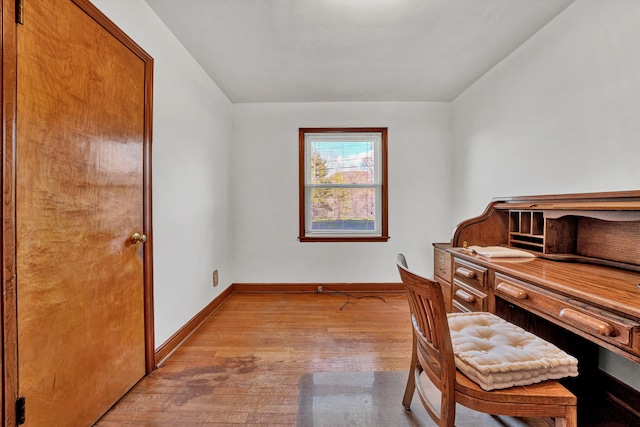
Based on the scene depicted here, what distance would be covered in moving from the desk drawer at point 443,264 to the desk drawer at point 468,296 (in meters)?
0.11

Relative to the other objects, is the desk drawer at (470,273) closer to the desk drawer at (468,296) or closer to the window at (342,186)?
the desk drawer at (468,296)

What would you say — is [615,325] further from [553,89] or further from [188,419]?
[188,419]

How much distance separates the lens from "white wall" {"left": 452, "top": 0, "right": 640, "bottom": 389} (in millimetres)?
1407

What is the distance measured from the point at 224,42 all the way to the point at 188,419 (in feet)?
8.12

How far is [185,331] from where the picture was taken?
2158 millimetres

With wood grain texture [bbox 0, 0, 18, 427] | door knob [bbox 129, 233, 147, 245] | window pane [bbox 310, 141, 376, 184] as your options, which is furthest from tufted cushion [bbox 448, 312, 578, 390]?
window pane [bbox 310, 141, 376, 184]

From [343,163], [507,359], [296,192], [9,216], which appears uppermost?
[343,163]

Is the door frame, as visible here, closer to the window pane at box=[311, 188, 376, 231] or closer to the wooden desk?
the wooden desk

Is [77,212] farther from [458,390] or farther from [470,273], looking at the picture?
[470,273]

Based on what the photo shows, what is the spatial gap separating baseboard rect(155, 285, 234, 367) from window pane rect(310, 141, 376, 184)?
1.73m

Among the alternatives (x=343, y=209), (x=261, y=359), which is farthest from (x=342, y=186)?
(x=261, y=359)

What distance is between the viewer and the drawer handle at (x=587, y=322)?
873 mm

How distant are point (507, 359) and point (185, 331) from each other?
7.09ft

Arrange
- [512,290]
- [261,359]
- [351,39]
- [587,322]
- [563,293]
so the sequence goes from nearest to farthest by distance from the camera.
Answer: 1. [587,322]
2. [563,293]
3. [512,290]
4. [261,359]
5. [351,39]
